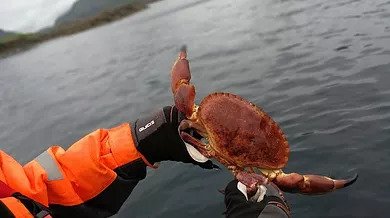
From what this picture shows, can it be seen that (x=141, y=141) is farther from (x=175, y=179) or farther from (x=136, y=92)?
(x=136, y=92)

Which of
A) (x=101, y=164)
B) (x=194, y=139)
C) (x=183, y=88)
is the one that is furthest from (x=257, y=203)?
(x=101, y=164)

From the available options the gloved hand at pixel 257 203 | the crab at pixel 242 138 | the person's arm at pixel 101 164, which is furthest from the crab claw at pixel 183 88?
the gloved hand at pixel 257 203

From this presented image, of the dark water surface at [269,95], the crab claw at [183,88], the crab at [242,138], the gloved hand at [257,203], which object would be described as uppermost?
the crab claw at [183,88]

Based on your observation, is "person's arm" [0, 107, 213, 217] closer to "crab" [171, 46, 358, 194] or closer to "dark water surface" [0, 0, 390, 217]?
"crab" [171, 46, 358, 194]

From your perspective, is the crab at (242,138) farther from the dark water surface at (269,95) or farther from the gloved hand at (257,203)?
the dark water surface at (269,95)

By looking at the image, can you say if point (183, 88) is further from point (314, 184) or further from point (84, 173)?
point (314, 184)

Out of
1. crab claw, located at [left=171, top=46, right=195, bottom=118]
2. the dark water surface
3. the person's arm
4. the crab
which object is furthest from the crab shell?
the dark water surface

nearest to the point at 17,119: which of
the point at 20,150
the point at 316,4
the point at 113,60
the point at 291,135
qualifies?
the point at 20,150
